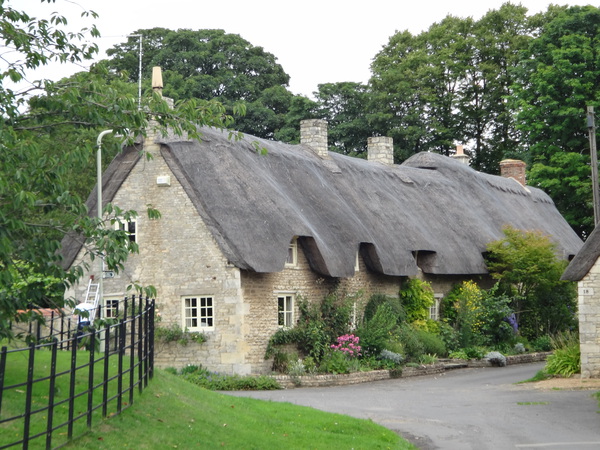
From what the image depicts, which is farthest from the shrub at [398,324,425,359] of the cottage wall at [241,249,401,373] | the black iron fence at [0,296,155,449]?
the black iron fence at [0,296,155,449]

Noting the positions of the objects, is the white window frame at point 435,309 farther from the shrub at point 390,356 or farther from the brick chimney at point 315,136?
the brick chimney at point 315,136

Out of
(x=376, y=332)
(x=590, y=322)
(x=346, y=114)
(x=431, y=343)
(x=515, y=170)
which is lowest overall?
(x=431, y=343)

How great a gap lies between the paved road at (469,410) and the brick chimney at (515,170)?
2269cm

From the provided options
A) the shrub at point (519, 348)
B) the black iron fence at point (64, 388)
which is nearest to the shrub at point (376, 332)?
the shrub at point (519, 348)

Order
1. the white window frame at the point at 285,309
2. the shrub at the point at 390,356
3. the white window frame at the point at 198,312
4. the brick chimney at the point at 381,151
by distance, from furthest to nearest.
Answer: the brick chimney at the point at 381,151 → the shrub at the point at 390,356 → the white window frame at the point at 285,309 → the white window frame at the point at 198,312

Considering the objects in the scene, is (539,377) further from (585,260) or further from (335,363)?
(335,363)

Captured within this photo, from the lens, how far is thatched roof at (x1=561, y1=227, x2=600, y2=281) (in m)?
22.8

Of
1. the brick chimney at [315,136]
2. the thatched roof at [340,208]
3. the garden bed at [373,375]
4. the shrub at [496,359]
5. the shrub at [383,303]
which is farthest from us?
the brick chimney at [315,136]

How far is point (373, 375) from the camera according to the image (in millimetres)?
25531

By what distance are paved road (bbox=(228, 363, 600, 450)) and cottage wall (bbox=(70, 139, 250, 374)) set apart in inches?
114

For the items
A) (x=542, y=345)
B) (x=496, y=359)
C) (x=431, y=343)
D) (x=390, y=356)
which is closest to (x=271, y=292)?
(x=390, y=356)

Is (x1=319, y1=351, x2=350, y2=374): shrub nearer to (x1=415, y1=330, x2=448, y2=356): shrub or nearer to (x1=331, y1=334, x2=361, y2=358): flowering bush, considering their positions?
(x1=331, y1=334, x2=361, y2=358): flowering bush

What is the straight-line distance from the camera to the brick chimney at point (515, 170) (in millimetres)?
47281

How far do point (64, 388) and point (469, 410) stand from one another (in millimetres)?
8929
